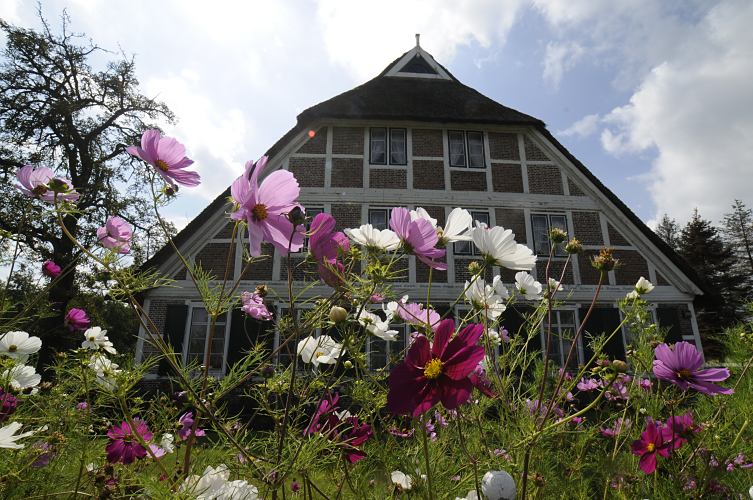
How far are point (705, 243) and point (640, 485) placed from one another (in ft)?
116

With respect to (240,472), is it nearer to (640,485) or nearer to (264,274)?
(640,485)

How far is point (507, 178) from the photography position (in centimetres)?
1048

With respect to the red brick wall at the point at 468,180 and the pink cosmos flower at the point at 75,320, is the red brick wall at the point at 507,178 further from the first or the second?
the pink cosmos flower at the point at 75,320

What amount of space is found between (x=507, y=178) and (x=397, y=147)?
2752 millimetres

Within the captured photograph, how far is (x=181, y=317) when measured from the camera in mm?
9117

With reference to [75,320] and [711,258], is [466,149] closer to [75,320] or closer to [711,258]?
[75,320]

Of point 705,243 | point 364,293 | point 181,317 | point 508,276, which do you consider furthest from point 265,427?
point 705,243

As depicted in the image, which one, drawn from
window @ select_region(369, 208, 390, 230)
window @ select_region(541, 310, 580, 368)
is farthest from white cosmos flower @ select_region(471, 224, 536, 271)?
window @ select_region(369, 208, 390, 230)

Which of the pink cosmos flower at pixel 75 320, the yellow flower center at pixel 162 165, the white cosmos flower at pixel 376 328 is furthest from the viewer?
the pink cosmos flower at pixel 75 320

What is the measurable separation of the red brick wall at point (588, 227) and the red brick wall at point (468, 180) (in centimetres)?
229

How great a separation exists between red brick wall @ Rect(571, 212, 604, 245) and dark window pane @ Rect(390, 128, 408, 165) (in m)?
4.24

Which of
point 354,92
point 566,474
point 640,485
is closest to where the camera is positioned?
point 640,485

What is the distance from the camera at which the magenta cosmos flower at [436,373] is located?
77cm

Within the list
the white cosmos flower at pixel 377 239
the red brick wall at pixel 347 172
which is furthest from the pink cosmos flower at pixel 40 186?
the red brick wall at pixel 347 172
